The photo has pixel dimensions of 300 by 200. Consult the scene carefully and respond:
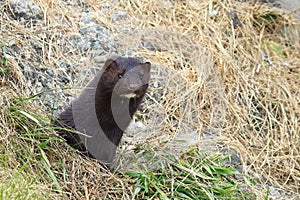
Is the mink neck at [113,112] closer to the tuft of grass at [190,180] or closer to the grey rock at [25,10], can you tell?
the tuft of grass at [190,180]

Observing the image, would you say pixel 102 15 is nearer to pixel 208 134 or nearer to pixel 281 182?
pixel 208 134

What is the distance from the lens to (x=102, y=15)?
5.87 meters

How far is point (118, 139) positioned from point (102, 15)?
204 cm

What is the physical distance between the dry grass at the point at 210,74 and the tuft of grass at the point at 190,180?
0.31 meters

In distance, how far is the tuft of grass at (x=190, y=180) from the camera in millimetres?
4070

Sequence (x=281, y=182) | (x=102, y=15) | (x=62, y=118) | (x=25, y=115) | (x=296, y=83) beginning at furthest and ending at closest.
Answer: (x=296, y=83) → (x=102, y=15) → (x=281, y=182) → (x=62, y=118) → (x=25, y=115)

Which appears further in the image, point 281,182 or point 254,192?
point 281,182

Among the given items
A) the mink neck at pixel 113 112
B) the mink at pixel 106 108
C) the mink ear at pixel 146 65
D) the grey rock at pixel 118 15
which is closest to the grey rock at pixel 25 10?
the grey rock at pixel 118 15

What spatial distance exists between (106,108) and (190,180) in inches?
33.3

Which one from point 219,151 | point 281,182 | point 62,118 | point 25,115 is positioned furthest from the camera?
point 281,182

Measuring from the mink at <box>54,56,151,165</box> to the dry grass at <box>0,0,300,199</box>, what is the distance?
56cm

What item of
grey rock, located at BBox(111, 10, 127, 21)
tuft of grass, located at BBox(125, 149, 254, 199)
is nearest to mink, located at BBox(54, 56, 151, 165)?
tuft of grass, located at BBox(125, 149, 254, 199)

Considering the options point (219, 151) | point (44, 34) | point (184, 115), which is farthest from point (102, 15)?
point (219, 151)

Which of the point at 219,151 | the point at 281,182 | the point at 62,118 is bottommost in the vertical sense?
the point at 281,182
